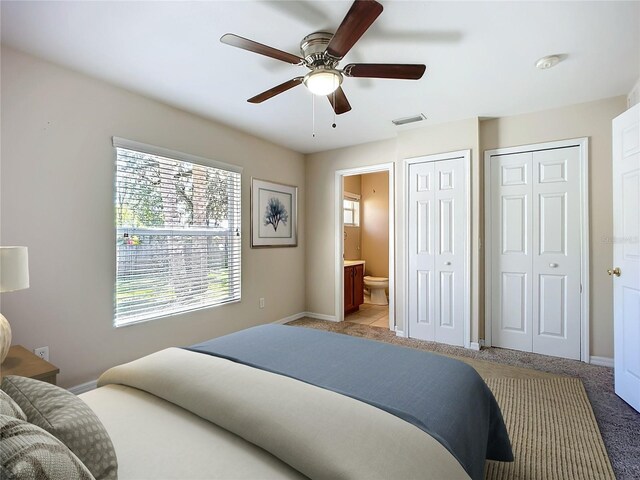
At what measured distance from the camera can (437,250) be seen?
11.8 feet

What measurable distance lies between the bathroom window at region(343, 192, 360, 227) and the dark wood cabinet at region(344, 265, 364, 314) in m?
1.25

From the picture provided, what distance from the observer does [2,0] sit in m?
1.69

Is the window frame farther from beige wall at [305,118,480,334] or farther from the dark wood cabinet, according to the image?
beige wall at [305,118,480,334]

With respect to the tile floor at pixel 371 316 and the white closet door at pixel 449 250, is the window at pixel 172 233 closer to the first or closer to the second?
the tile floor at pixel 371 316

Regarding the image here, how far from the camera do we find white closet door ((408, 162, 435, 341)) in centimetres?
362

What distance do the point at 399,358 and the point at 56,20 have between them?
272 centimetres

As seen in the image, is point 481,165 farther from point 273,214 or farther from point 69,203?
point 69,203

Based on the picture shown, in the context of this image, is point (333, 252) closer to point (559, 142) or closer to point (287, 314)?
point (287, 314)

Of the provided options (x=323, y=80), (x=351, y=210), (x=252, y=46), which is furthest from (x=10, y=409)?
(x=351, y=210)

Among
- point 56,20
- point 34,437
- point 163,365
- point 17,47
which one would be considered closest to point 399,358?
point 163,365

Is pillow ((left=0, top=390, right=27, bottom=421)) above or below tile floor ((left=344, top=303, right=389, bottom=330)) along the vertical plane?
above

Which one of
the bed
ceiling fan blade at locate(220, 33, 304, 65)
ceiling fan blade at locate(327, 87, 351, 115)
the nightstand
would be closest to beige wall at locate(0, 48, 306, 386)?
the nightstand

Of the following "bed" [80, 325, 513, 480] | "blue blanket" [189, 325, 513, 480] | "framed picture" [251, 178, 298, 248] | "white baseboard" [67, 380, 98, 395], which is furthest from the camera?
"framed picture" [251, 178, 298, 248]

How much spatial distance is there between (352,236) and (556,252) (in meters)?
3.52
